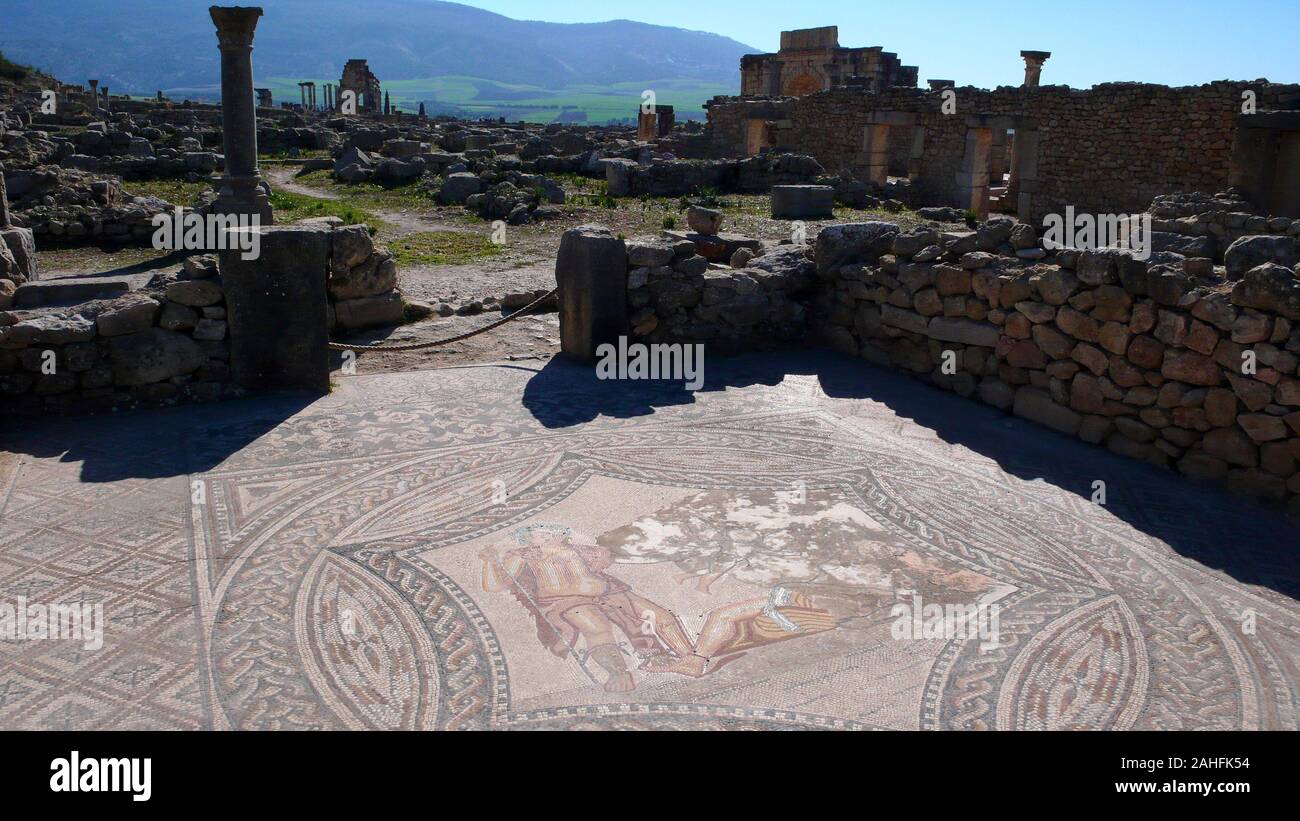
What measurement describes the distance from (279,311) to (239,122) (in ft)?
21.1

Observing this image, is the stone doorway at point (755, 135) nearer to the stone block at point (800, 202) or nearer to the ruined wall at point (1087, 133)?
the ruined wall at point (1087, 133)

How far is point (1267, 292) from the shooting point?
227 inches

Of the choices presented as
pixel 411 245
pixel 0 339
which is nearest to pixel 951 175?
pixel 411 245

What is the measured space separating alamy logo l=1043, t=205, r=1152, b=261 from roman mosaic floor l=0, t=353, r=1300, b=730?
4.86 ft

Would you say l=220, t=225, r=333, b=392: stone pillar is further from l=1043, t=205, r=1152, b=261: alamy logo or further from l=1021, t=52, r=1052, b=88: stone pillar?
l=1021, t=52, r=1052, b=88: stone pillar

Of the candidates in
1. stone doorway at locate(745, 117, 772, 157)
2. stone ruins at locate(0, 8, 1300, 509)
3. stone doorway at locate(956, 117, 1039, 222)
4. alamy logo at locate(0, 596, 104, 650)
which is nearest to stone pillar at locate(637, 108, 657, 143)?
stone doorway at locate(745, 117, 772, 157)

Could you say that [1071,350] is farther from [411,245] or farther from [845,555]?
[411,245]

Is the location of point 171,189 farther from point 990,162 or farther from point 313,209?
point 990,162

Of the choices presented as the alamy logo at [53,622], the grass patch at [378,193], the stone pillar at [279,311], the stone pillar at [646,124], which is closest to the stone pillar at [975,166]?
the grass patch at [378,193]

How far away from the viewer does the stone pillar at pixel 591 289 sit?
27.5ft

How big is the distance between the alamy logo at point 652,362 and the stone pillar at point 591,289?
0.12 meters

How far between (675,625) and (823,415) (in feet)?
10.9

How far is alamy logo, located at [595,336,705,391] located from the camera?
8227mm

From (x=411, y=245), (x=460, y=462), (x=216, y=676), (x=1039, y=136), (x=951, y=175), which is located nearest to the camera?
(x=216, y=676)
